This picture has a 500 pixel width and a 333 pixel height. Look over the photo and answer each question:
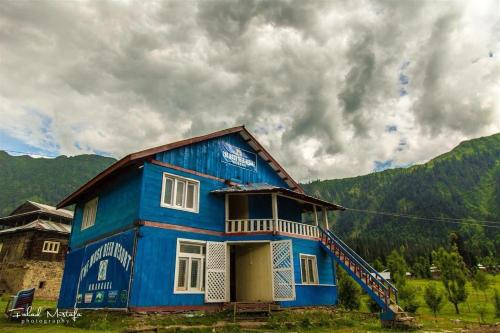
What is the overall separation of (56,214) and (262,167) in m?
32.3

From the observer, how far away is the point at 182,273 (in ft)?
50.5

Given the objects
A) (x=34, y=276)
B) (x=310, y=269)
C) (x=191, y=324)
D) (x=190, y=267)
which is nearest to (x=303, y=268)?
(x=310, y=269)

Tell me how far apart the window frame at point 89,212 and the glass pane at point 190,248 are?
23.4ft

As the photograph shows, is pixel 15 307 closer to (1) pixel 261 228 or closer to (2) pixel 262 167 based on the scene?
(1) pixel 261 228

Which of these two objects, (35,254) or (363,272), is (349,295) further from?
(35,254)

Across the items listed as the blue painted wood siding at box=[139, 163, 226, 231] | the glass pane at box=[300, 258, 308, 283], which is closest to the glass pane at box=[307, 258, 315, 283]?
the glass pane at box=[300, 258, 308, 283]

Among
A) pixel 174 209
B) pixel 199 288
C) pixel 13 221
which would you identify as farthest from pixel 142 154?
pixel 13 221

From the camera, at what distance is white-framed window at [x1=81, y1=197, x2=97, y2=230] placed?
20094 mm

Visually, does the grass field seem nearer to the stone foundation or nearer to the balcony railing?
the balcony railing

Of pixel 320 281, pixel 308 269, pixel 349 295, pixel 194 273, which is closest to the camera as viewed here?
pixel 194 273

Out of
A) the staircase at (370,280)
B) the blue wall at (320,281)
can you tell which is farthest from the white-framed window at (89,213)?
the staircase at (370,280)

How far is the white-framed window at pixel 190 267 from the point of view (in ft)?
49.7

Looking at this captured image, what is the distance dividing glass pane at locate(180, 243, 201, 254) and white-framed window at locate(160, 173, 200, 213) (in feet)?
5.66

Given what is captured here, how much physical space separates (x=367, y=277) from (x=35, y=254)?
36457 millimetres
